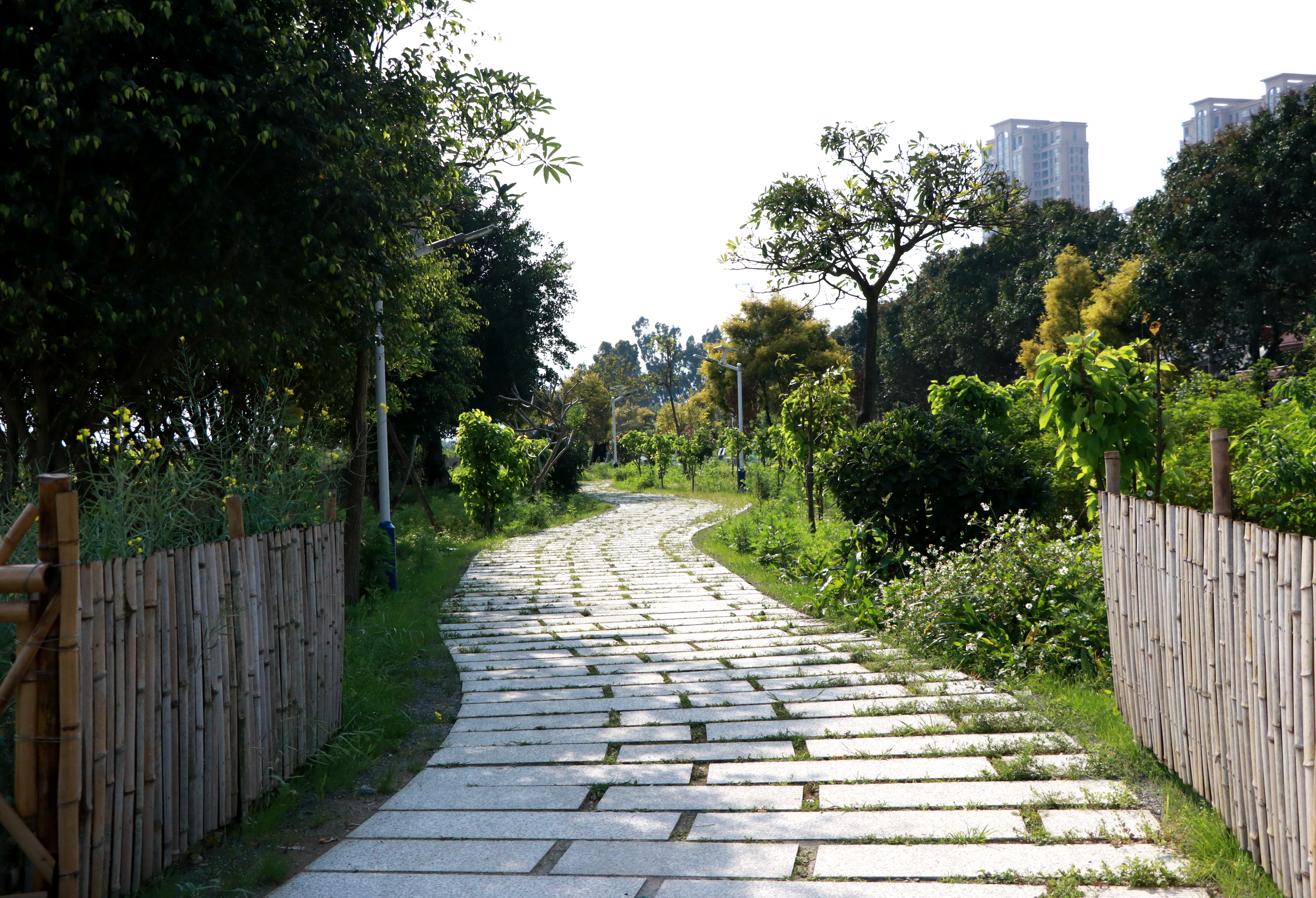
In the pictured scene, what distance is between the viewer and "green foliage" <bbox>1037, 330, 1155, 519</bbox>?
22.0 feet

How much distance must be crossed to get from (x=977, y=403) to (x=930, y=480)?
3.01 meters

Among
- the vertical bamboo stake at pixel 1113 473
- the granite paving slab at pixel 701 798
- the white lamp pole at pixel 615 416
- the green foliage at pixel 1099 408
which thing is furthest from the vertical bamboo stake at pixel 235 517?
the white lamp pole at pixel 615 416

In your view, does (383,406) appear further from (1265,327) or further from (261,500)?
(1265,327)

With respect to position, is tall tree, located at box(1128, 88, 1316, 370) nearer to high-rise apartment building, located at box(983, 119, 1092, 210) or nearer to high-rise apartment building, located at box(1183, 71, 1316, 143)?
high-rise apartment building, located at box(1183, 71, 1316, 143)

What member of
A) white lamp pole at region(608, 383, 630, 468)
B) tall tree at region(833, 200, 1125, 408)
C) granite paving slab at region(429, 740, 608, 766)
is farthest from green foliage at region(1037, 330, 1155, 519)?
white lamp pole at region(608, 383, 630, 468)

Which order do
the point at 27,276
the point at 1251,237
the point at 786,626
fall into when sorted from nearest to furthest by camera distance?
1. the point at 27,276
2. the point at 786,626
3. the point at 1251,237

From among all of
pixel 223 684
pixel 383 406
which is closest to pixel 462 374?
pixel 383 406

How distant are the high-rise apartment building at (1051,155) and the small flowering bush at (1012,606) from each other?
180344 millimetres

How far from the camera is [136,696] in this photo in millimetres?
3002

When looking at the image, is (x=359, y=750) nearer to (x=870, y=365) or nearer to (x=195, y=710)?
(x=195, y=710)

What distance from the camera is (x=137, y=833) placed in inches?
118

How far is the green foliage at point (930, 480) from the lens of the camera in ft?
26.3

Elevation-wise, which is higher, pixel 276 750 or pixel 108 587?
pixel 108 587

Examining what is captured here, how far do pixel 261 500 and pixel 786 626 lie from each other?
420 cm
